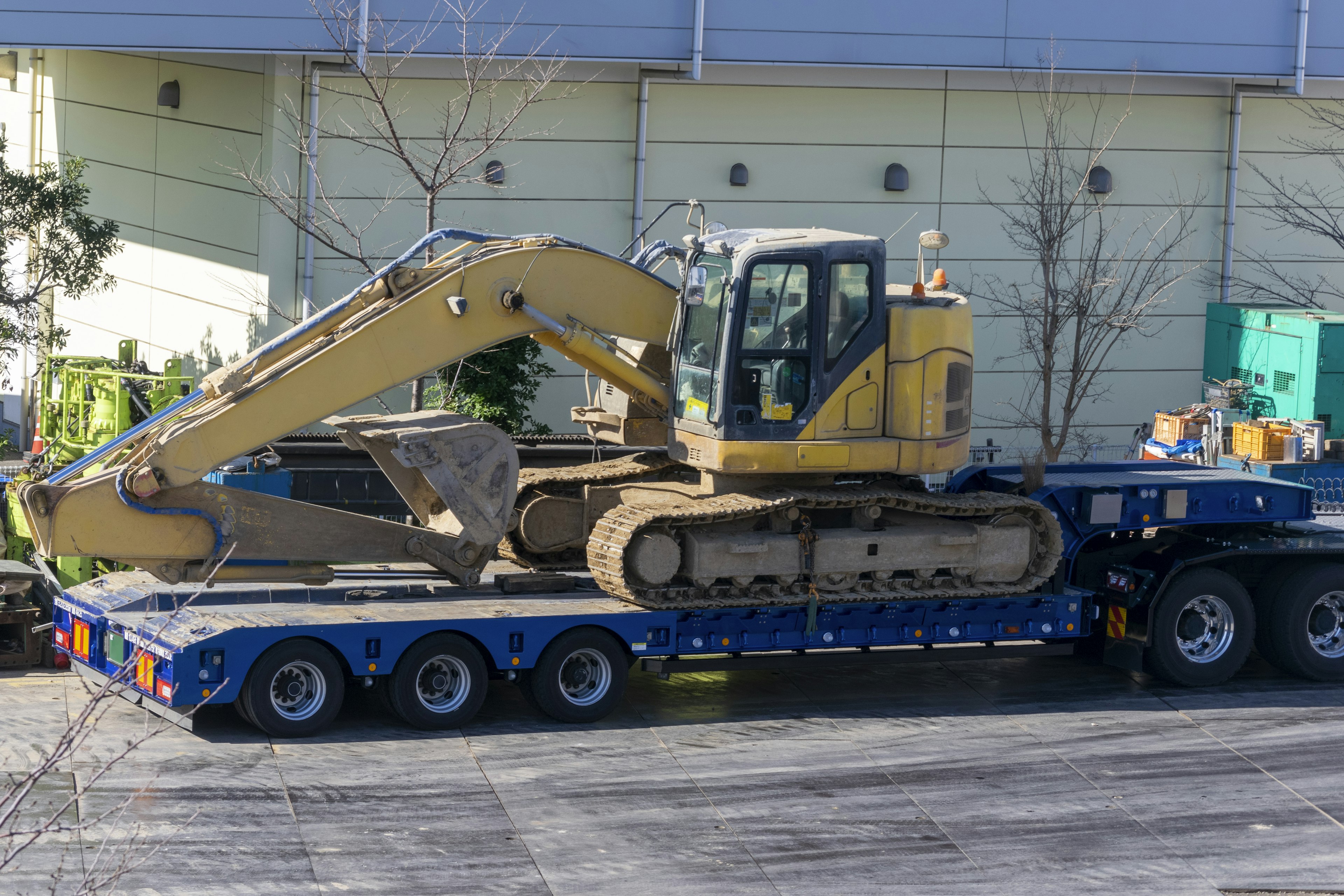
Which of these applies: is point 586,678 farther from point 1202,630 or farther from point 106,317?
point 106,317

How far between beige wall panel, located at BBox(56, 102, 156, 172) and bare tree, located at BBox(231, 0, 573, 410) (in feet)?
8.81

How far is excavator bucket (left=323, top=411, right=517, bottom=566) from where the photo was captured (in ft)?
41.3

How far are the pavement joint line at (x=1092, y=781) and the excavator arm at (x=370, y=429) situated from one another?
12.5 ft

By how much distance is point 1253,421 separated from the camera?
21906 mm

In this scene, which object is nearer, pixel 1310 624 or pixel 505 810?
pixel 505 810

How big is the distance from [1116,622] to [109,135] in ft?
53.5

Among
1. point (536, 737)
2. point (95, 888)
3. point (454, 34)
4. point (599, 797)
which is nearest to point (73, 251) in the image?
point (454, 34)

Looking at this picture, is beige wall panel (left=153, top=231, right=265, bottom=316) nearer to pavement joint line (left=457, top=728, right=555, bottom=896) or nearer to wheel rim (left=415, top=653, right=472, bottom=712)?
wheel rim (left=415, top=653, right=472, bottom=712)

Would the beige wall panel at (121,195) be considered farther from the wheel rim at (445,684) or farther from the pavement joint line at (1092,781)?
the pavement joint line at (1092,781)

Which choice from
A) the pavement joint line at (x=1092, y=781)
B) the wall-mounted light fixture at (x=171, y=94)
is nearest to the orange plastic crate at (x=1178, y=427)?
the pavement joint line at (x=1092, y=781)

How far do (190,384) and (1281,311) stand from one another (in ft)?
49.7

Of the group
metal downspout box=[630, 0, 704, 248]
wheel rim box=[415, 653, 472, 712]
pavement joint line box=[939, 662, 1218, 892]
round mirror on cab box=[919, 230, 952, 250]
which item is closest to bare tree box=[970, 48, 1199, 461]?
metal downspout box=[630, 0, 704, 248]

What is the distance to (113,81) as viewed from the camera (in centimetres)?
2341

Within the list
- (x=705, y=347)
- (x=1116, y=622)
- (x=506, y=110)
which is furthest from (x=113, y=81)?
(x=1116, y=622)
